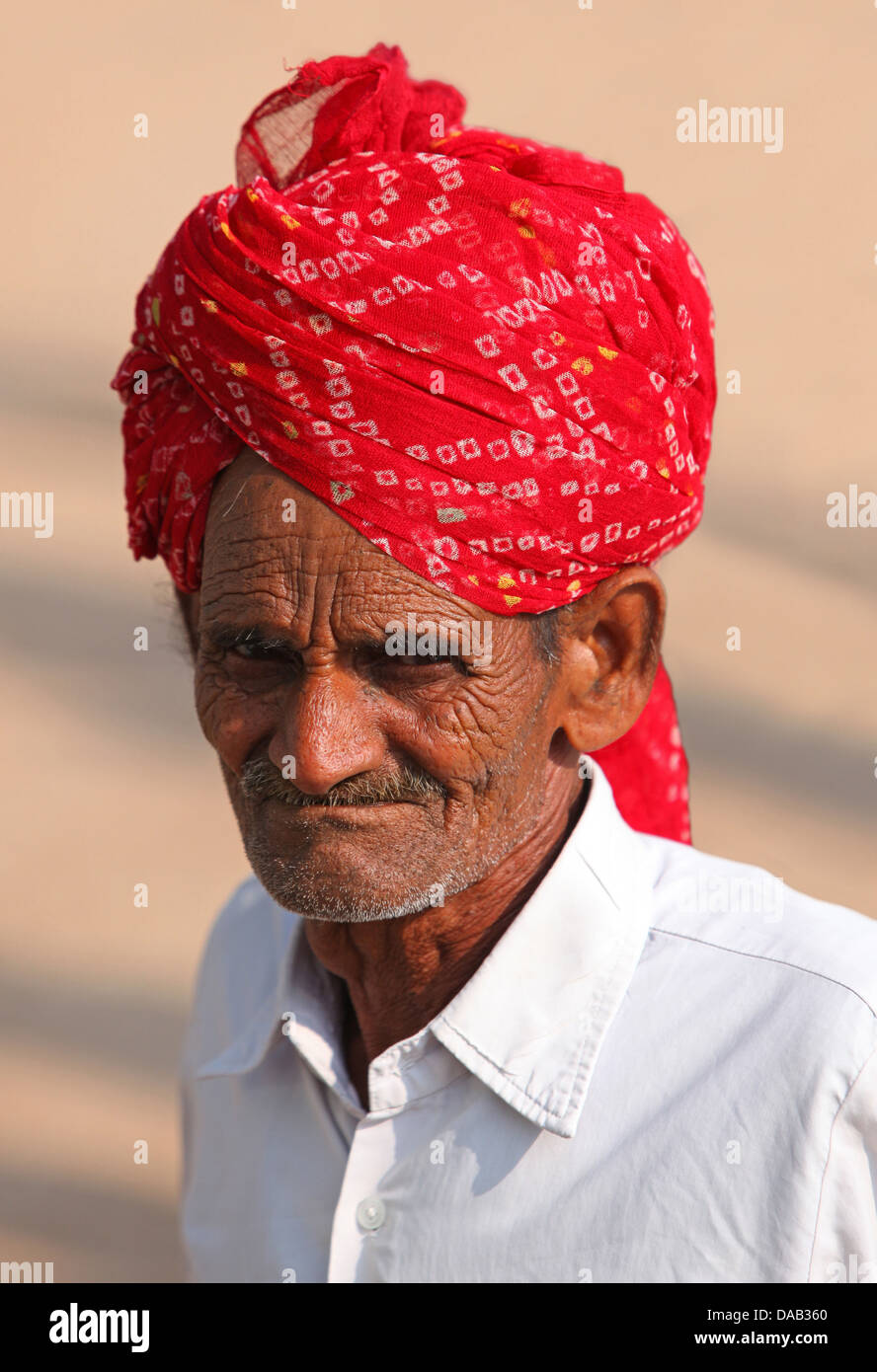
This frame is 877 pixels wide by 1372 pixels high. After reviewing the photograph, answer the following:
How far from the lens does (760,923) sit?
1.92 metres

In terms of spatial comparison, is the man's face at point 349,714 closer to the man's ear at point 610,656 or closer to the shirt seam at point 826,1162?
the man's ear at point 610,656

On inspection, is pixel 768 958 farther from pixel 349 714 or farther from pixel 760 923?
pixel 349 714

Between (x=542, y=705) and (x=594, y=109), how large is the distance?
2.73m

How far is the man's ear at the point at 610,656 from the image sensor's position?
6.59 ft

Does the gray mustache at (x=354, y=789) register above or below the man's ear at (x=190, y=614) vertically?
below

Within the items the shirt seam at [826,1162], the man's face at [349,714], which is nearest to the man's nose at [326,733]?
the man's face at [349,714]

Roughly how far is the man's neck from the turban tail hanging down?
1.31 feet

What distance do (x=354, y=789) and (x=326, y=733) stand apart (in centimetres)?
10

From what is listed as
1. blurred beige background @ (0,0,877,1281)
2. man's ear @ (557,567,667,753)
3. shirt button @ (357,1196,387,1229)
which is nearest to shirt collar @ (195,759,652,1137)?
man's ear @ (557,567,667,753)

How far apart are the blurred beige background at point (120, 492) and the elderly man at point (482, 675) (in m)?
2.01

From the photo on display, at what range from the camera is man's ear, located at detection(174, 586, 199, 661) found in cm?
215
